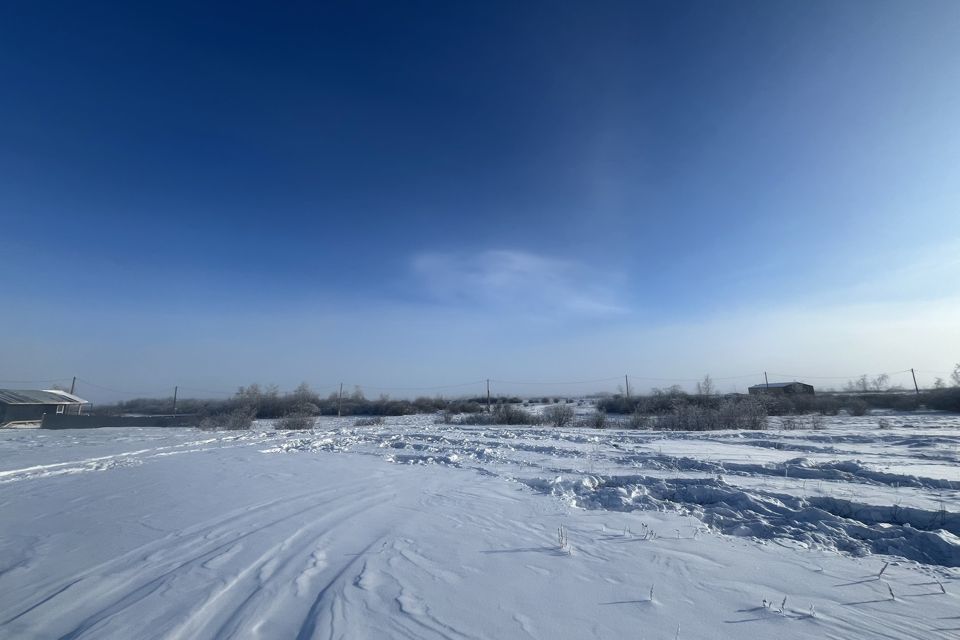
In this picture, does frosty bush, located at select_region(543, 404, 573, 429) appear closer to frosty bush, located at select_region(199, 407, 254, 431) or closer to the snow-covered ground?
the snow-covered ground

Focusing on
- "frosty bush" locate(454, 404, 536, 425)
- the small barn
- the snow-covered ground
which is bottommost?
the snow-covered ground

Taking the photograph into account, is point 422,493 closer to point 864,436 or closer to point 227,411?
point 864,436

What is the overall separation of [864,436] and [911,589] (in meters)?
11.8

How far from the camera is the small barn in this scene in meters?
25.6

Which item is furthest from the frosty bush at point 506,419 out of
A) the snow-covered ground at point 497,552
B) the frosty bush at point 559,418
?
the snow-covered ground at point 497,552

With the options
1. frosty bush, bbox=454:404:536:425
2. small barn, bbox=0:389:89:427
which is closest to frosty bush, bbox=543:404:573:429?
frosty bush, bbox=454:404:536:425

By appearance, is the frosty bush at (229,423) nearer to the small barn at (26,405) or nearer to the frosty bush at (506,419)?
the frosty bush at (506,419)

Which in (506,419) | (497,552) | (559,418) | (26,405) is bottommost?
(497,552)

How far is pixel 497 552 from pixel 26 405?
3705 cm

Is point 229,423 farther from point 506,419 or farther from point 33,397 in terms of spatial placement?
point 33,397

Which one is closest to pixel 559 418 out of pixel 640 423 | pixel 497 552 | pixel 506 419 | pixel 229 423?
pixel 506 419

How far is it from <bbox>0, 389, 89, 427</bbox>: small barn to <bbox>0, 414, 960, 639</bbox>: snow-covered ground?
85.2ft

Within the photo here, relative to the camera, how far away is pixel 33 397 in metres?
28.4

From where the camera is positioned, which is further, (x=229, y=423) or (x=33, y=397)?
(x=33, y=397)
